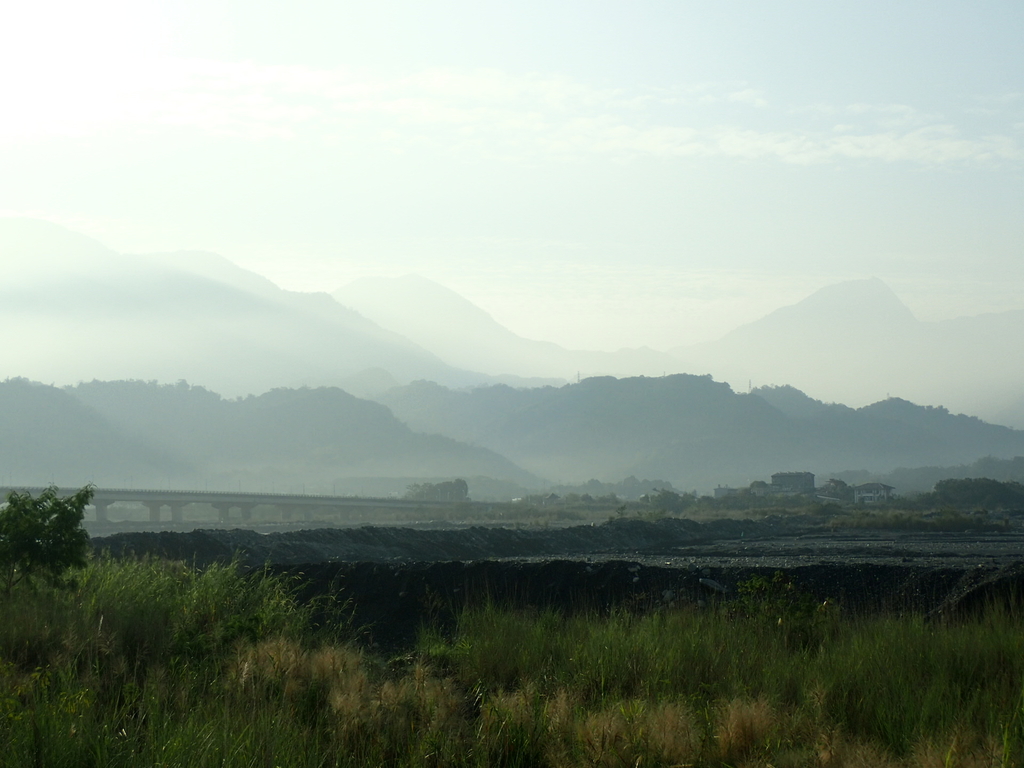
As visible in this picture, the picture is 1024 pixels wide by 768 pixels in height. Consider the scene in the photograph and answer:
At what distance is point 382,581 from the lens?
70.4ft

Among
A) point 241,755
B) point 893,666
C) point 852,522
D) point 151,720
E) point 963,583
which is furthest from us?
point 852,522

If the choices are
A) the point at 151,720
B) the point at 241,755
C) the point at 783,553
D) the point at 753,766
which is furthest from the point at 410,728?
the point at 783,553

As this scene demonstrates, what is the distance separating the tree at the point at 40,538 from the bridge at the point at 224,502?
3671 inches

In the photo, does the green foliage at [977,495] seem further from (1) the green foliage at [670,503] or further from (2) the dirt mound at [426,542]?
(2) the dirt mound at [426,542]

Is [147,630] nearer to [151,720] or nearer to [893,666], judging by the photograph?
[151,720]

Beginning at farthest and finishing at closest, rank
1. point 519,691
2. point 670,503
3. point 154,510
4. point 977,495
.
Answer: point 670,503 → point 154,510 → point 977,495 → point 519,691

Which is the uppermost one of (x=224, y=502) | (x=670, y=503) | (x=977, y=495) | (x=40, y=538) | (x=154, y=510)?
(x=40, y=538)

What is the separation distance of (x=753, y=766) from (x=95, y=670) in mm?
6745

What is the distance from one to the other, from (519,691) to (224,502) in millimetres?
108408

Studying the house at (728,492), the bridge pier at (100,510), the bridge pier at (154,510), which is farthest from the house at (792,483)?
the bridge pier at (100,510)

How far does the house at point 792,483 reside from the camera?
499 feet

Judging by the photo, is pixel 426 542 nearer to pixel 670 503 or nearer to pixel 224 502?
pixel 224 502

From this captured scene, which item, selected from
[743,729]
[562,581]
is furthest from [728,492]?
[743,729]

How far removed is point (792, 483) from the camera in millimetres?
154625
